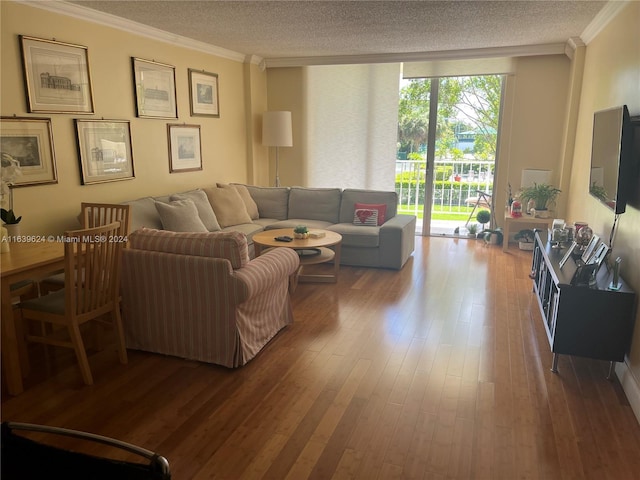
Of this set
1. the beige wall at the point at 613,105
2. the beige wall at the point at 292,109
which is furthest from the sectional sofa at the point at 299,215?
the beige wall at the point at 613,105

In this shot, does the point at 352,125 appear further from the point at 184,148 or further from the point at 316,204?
the point at 184,148

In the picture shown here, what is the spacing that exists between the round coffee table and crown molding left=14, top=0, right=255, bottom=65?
2.27 meters

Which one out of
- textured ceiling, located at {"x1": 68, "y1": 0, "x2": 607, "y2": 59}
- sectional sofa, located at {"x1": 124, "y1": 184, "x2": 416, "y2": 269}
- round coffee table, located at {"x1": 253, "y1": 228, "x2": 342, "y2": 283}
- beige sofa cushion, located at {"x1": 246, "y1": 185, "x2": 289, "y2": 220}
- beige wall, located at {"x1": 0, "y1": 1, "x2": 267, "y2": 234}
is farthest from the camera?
beige sofa cushion, located at {"x1": 246, "y1": 185, "x2": 289, "y2": 220}

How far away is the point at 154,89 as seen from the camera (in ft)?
15.8

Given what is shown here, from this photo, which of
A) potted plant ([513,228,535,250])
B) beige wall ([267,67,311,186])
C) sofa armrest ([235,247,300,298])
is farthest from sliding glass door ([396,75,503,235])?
sofa armrest ([235,247,300,298])

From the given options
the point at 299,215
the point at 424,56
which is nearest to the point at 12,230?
the point at 299,215

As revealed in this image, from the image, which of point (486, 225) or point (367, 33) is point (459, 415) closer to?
point (367, 33)

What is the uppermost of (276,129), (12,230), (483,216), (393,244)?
(276,129)

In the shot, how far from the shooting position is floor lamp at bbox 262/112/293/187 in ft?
20.9

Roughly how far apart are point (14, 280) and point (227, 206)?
2.87m

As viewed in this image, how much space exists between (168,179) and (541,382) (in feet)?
13.3

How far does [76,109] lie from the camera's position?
153 inches

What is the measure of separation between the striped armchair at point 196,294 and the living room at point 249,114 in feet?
4.16

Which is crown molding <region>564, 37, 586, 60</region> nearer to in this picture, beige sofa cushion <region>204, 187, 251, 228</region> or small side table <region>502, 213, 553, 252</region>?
small side table <region>502, 213, 553, 252</region>
